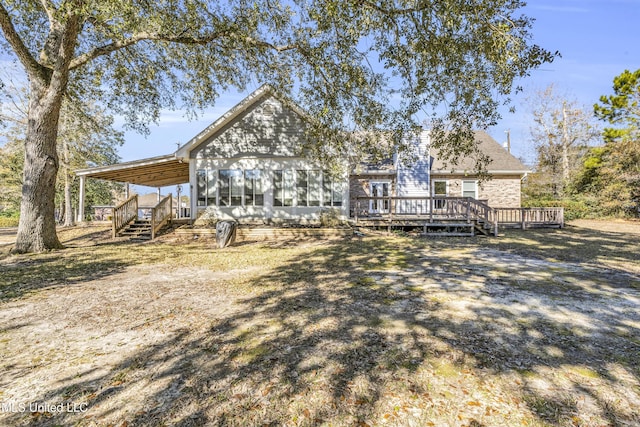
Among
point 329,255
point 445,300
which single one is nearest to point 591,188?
point 329,255

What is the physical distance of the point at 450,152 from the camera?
8.25 metres

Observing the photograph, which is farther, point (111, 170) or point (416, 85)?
point (111, 170)

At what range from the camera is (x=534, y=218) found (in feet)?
57.8

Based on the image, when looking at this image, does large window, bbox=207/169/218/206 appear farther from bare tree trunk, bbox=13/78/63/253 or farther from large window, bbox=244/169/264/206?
bare tree trunk, bbox=13/78/63/253

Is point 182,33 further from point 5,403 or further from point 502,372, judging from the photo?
point 502,372

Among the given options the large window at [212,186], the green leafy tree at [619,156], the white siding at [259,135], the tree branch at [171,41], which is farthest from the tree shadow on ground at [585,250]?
the large window at [212,186]

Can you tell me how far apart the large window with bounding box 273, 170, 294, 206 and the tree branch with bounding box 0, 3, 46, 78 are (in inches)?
346

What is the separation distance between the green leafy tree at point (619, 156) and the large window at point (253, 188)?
23.2 meters

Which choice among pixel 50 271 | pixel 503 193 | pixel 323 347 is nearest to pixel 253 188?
pixel 50 271

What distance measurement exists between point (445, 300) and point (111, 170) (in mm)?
15057

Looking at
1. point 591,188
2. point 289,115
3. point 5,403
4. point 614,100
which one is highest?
point 614,100

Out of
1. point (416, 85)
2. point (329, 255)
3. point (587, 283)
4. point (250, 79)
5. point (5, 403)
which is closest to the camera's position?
point (5, 403)

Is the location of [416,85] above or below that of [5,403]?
above

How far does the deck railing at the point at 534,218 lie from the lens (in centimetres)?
1725
